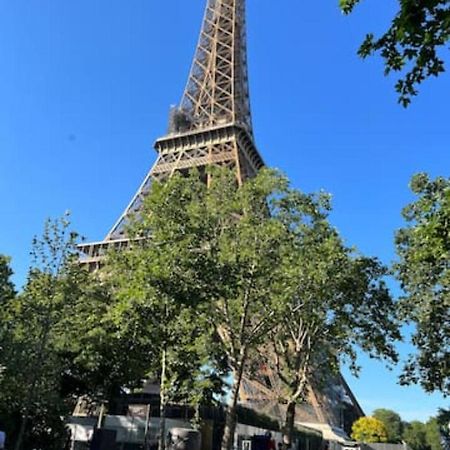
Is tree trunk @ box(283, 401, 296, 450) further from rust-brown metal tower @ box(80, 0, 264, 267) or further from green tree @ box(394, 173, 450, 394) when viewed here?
rust-brown metal tower @ box(80, 0, 264, 267)

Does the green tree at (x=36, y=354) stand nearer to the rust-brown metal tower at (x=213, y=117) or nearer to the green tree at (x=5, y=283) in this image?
the green tree at (x=5, y=283)

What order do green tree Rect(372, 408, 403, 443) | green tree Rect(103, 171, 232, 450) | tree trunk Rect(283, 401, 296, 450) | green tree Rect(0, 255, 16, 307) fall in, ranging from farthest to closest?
green tree Rect(372, 408, 403, 443), green tree Rect(0, 255, 16, 307), tree trunk Rect(283, 401, 296, 450), green tree Rect(103, 171, 232, 450)

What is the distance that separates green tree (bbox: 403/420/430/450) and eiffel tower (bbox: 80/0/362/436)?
52989 mm

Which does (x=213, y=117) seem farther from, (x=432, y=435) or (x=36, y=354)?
(x=432, y=435)

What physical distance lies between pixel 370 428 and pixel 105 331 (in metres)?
48.4

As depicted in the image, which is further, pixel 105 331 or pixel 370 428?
pixel 370 428

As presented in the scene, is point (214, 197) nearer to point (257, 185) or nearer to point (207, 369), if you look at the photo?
point (257, 185)

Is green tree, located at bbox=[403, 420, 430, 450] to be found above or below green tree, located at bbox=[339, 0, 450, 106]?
above

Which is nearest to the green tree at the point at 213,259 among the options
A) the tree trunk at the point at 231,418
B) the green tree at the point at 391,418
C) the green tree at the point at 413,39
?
the tree trunk at the point at 231,418

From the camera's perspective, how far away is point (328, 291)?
62.8 ft

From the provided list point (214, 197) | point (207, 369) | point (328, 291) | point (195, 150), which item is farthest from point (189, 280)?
point (195, 150)

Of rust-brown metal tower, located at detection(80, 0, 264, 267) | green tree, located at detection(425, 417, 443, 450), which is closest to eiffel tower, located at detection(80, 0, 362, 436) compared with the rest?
rust-brown metal tower, located at detection(80, 0, 264, 267)

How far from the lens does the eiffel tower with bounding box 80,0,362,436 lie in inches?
1801

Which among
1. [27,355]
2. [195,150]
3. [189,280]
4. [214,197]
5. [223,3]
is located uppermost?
[223,3]
